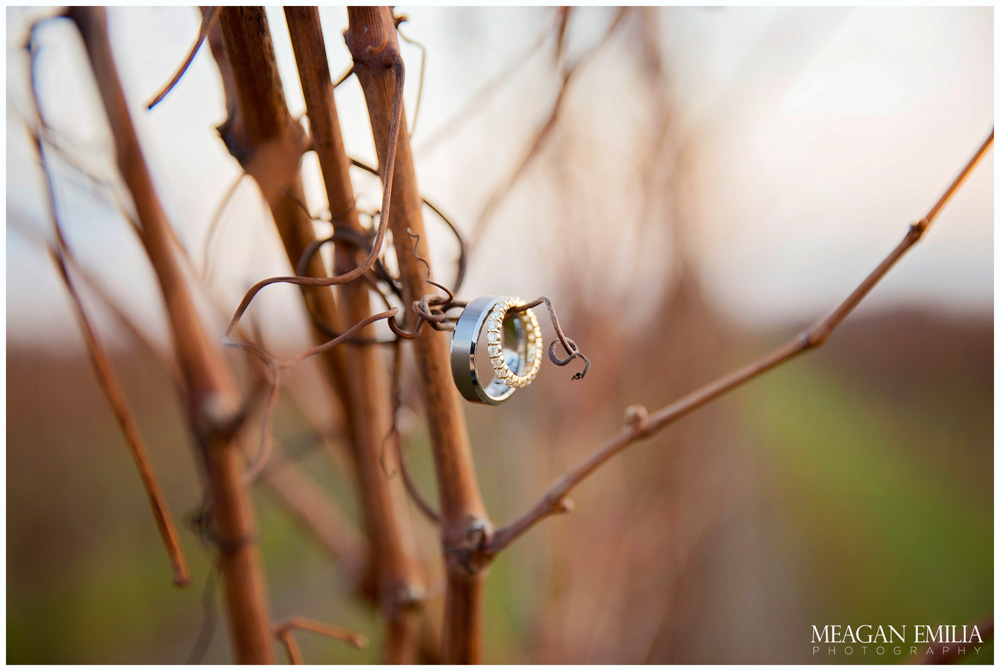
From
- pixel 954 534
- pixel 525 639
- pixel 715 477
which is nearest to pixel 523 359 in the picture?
pixel 525 639

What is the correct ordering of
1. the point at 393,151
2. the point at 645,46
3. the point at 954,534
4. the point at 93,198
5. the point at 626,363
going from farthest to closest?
the point at 954,534, the point at 626,363, the point at 645,46, the point at 93,198, the point at 393,151

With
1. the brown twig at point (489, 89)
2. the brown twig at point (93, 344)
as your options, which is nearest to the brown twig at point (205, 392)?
the brown twig at point (93, 344)

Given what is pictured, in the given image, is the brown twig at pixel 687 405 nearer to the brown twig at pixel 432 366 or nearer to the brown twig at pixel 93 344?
the brown twig at pixel 432 366

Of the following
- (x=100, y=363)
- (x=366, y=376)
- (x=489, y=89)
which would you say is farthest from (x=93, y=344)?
(x=489, y=89)

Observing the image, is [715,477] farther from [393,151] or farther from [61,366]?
[61,366]

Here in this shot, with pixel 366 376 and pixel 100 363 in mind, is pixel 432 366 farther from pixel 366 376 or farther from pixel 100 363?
pixel 100 363
